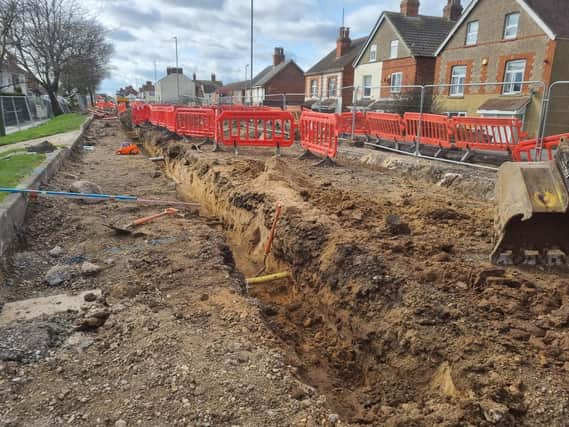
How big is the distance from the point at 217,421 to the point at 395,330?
5.88 feet

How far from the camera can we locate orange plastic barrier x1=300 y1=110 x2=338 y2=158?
995 centimetres

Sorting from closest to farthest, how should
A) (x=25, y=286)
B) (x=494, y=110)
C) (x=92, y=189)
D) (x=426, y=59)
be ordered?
(x=25, y=286) → (x=92, y=189) → (x=494, y=110) → (x=426, y=59)

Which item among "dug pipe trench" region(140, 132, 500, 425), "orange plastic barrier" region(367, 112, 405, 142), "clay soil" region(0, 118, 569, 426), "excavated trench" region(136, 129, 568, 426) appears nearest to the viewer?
"clay soil" region(0, 118, 569, 426)

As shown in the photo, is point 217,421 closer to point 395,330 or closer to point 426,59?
point 395,330

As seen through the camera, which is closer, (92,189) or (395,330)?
(395,330)

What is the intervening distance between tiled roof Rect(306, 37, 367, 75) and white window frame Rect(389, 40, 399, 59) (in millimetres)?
7838

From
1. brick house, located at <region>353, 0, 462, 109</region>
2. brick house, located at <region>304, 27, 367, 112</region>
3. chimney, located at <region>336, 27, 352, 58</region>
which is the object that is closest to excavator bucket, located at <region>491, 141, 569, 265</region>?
brick house, located at <region>353, 0, 462, 109</region>

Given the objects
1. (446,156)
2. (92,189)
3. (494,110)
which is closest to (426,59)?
(494,110)

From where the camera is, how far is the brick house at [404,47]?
30688 mm

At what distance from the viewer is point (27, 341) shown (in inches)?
117

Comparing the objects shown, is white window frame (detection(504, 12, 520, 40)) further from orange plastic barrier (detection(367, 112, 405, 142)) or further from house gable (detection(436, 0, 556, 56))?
orange plastic barrier (detection(367, 112, 405, 142))

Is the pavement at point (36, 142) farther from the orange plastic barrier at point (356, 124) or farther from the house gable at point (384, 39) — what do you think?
the house gable at point (384, 39)

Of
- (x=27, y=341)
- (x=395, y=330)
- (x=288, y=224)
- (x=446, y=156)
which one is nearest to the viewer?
(x=27, y=341)

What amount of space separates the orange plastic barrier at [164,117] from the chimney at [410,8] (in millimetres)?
24016
